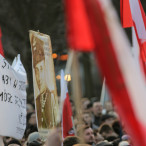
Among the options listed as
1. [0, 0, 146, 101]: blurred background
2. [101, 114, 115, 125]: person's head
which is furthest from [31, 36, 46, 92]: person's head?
[0, 0, 146, 101]: blurred background

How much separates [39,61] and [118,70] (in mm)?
3518

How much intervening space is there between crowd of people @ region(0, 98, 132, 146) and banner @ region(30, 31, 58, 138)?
0.99 ft

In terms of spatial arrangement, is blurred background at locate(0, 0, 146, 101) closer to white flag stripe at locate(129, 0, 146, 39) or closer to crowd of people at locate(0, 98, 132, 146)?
crowd of people at locate(0, 98, 132, 146)

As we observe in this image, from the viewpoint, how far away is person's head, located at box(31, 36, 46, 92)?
684 centimetres

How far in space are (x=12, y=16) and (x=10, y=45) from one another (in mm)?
1206

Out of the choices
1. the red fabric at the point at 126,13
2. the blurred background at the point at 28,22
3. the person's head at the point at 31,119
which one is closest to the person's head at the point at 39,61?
the red fabric at the point at 126,13

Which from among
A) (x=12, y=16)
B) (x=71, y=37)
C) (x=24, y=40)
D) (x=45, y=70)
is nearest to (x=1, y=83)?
(x=45, y=70)

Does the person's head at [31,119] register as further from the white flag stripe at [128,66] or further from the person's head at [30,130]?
the white flag stripe at [128,66]

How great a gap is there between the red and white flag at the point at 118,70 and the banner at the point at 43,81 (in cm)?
337

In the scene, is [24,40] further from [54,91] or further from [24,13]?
[54,91]

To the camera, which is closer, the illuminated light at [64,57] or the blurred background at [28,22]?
the blurred background at [28,22]

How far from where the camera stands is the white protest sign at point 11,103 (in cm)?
612

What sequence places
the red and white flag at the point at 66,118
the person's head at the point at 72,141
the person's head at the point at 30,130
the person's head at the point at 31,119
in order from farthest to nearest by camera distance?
1. the person's head at the point at 31,119
2. the person's head at the point at 30,130
3. the red and white flag at the point at 66,118
4. the person's head at the point at 72,141

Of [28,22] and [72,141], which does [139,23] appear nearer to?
[72,141]
